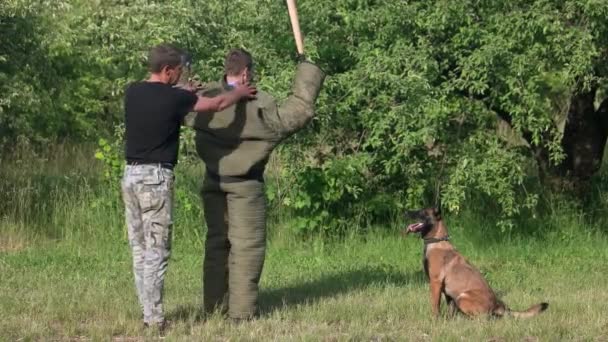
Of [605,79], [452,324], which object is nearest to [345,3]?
[605,79]

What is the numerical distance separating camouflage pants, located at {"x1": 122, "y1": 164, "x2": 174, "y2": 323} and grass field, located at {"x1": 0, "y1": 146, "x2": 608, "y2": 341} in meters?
0.35

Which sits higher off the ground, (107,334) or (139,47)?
(139,47)

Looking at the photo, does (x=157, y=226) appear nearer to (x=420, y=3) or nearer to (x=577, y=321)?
(x=577, y=321)

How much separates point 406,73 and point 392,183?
2008 mm

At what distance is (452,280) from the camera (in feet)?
29.5

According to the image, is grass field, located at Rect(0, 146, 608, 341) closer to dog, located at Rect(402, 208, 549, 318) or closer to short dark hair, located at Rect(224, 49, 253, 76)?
dog, located at Rect(402, 208, 549, 318)

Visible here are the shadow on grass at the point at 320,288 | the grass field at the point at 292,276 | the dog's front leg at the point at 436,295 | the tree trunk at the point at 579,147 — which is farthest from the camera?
the tree trunk at the point at 579,147

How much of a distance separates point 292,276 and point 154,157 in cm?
402

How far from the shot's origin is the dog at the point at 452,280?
8867 millimetres

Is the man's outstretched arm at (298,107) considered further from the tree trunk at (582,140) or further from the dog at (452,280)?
the tree trunk at (582,140)

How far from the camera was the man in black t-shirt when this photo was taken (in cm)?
800

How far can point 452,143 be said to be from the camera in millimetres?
13422

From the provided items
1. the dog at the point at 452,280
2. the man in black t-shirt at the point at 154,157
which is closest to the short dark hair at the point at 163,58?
the man in black t-shirt at the point at 154,157

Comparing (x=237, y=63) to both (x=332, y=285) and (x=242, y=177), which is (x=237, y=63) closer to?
(x=242, y=177)
